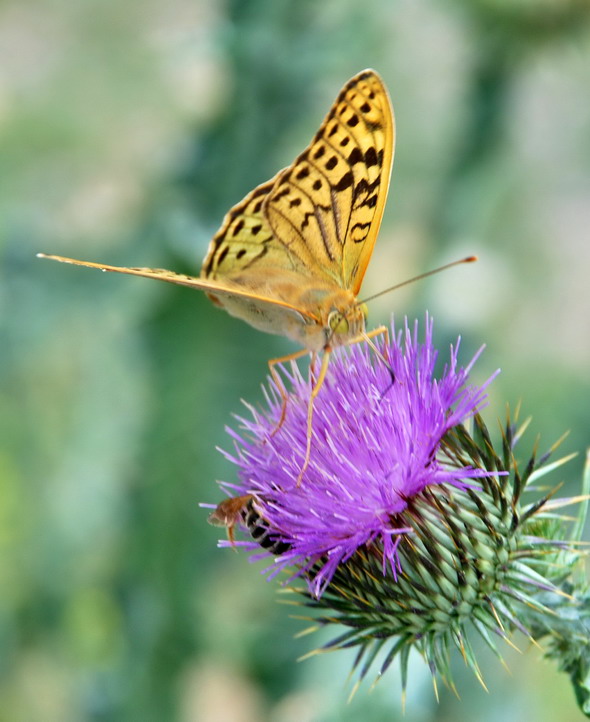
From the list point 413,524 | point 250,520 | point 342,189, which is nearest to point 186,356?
point 342,189

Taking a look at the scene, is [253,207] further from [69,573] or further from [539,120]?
[539,120]

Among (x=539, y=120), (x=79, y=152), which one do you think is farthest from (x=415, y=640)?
(x=539, y=120)

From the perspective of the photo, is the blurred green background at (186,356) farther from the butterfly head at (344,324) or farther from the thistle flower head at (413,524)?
the butterfly head at (344,324)

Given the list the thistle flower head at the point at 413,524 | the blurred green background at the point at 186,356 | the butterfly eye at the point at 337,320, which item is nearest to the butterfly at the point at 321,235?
the butterfly eye at the point at 337,320

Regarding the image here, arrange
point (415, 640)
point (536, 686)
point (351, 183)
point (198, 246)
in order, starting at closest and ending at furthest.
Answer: point (415, 640)
point (351, 183)
point (198, 246)
point (536, 686)

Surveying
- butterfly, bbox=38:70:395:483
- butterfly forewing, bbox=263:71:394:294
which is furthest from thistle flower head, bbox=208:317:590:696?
butterfly forewing, bbox=263:71:394:294

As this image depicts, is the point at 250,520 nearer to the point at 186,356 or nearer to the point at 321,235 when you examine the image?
the point at 321,235

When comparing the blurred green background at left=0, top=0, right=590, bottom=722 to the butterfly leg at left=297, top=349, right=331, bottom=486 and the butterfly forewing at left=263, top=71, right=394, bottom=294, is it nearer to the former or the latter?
the butterfly forewing at left=263, top=71, right=394, bottom=294
